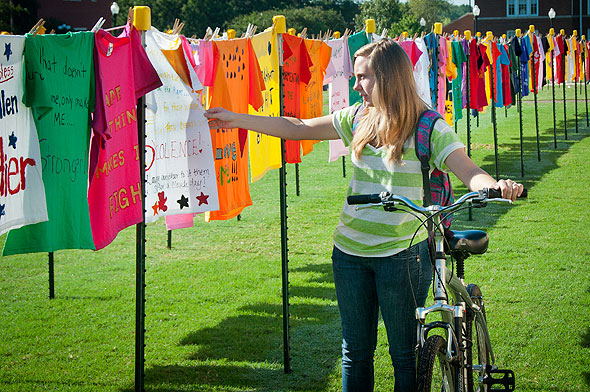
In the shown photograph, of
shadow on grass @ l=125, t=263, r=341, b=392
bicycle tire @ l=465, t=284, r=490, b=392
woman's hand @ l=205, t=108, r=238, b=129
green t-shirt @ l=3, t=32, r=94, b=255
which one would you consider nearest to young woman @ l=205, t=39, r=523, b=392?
bicycle tire @ l=465, t=284, r=490, b=392

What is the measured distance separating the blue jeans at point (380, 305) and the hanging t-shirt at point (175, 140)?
1692 millimetres

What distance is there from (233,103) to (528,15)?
6213 centimetres

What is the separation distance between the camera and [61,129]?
14.7ft

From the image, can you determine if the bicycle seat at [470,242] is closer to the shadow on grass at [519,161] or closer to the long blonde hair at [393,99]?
the long blonde hair at [393,99]

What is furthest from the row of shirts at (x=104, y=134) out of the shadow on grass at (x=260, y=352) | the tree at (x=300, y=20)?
the tree at (x=300, y=20)

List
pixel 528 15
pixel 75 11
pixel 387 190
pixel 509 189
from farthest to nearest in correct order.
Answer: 1. pixel 528 15
2. pixel 75 11
3. pixel 387 190
4. pixel 509 189

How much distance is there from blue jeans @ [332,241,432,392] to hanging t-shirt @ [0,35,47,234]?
6.17ft

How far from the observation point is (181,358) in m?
5.74

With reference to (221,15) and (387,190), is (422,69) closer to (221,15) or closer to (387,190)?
(387,190)

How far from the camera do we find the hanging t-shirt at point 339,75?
9.23 meters

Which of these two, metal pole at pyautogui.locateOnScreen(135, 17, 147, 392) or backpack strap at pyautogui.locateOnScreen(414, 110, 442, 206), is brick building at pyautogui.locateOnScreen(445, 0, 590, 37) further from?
backpack strap at pyautogui.locateOnScreen(414, 110, 442, 206)

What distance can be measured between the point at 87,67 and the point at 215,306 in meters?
3.24

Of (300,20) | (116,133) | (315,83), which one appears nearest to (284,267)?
(116,133)

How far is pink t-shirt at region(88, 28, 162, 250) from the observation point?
4504 millimetres
